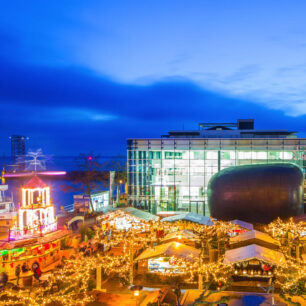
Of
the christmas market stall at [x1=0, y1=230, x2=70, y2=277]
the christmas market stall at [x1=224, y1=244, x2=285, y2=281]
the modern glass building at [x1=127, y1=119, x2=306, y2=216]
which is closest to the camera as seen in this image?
the christmas market stall at [x1=224, y1=244, x2=285, y2=281]

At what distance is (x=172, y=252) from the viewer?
15859 mm

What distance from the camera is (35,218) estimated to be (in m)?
20.8

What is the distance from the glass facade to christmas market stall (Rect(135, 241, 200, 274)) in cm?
1663

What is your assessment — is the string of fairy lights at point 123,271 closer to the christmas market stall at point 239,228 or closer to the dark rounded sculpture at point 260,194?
the christmas market stall at point 239,228

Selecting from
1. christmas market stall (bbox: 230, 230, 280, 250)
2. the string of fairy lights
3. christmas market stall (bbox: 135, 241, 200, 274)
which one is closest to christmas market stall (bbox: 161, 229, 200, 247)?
the string of fairy lights

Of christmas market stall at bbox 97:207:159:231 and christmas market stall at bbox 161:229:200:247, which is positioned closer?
christmas market stall at bbox 161:229:200:247

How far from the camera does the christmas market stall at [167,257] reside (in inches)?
613

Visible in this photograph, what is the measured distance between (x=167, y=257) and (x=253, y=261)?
14.4 feet

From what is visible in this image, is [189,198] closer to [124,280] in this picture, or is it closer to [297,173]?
[297,173]

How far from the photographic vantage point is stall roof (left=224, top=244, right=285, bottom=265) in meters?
14.7

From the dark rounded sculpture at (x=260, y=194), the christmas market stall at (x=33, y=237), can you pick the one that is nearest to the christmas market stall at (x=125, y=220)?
the christmas market stall at (x=33, y=237)

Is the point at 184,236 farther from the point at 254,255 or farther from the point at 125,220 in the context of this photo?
the point at 125,220

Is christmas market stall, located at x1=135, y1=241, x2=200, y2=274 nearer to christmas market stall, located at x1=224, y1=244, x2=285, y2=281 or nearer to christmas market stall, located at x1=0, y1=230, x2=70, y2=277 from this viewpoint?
christmas market stall, located at x1=224, y1=244, x2=285, y2=281

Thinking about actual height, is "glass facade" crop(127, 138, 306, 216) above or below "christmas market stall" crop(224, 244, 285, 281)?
above
